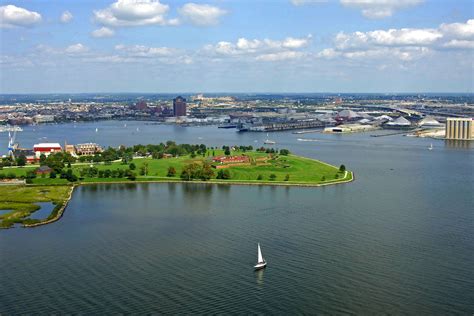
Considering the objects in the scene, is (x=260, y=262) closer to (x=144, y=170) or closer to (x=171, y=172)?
(x=171, y=172)

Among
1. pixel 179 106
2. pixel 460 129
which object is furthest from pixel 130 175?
pixel 179 106

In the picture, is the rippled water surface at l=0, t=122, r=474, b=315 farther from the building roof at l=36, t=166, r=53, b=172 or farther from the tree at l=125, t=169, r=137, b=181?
the building roof at l=36, t=166, r=53, b=172

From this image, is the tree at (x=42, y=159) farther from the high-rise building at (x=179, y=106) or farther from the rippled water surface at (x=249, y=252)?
the high-rise building at (x=179, y=106)

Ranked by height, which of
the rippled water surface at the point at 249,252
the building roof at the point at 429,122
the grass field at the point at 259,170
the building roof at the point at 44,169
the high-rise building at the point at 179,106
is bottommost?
the rippled water surface at the point at 249,252

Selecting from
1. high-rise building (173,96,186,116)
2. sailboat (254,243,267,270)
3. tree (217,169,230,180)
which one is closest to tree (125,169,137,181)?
tree (217,169,230,180)

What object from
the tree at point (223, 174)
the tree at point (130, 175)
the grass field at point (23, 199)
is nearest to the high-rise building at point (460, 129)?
the tree at point (223, 174)
